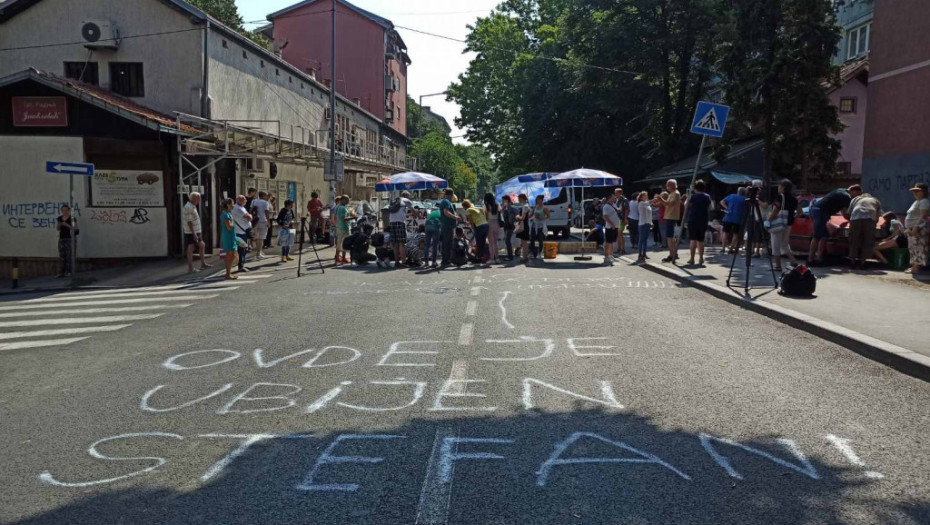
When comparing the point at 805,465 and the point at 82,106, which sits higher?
the point at 82,106

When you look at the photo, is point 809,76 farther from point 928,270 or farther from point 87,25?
point 87,25

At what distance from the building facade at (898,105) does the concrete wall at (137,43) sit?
19714mm

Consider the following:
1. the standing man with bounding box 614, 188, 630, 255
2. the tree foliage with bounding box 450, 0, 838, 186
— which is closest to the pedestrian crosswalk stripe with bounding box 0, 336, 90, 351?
the standing man with bounding box 614, 188, 630, 255

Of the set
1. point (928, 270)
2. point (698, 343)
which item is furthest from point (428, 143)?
point (698, 343)

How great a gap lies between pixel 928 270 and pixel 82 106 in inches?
803

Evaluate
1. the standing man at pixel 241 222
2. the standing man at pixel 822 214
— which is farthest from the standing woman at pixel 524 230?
the standing man at pixel 241 222

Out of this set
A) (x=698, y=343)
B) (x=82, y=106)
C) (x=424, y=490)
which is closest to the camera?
(x=424, y=490)

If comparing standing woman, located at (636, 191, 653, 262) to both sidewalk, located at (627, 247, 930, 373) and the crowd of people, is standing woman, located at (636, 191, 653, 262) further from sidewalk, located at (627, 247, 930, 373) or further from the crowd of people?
sidewalk, located at (627, 247, 930, 373)

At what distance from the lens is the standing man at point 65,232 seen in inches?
656

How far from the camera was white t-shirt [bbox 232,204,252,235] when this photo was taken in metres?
16.1

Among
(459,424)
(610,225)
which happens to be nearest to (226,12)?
(610,225)

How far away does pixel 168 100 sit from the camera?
914 inches

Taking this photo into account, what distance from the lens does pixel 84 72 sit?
2358 cm

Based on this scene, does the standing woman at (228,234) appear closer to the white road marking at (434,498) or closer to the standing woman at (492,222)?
the standing woman at (492,222)
